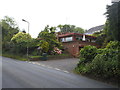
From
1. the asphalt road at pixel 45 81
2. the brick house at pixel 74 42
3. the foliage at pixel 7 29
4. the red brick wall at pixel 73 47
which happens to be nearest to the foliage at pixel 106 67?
the asphalt road at pixel 45 81

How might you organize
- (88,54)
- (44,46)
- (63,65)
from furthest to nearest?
Answer: (44,46) → (63,65) → (88,54)

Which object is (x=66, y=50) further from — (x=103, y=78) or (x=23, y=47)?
(x=103, y=78)

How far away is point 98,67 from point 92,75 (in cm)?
87

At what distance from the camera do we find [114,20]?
5.47 metres

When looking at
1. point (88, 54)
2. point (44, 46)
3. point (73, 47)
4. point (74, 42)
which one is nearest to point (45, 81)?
point (88, 54)

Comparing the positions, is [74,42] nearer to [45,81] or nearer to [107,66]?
[107,66]

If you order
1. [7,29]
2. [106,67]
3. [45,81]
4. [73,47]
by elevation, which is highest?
[7,29]

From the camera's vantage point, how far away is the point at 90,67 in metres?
8.00

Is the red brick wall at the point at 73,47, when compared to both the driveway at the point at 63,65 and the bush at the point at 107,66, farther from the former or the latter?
the bush at the point at 107,66

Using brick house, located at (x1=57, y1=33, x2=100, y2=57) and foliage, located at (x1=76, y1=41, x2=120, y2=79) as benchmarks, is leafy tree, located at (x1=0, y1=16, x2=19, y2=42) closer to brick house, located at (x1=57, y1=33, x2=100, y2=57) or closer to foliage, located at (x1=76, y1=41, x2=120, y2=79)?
brick house, located at (x1=57, y1=33, x2=100, y2=57)

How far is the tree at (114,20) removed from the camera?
5332 mm

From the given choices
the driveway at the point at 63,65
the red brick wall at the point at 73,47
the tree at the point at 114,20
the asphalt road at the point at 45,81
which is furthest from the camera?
the red brick wall at the point at 73,47

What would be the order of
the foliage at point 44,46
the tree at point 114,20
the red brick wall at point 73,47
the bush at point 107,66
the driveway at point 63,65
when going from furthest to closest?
the red brick wall at point 73,47 < the foliage at point 44,46 < the driveway at point 63,65 < the bush at point 107,66 < the tree at point 114,20

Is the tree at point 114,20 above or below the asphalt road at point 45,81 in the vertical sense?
above
